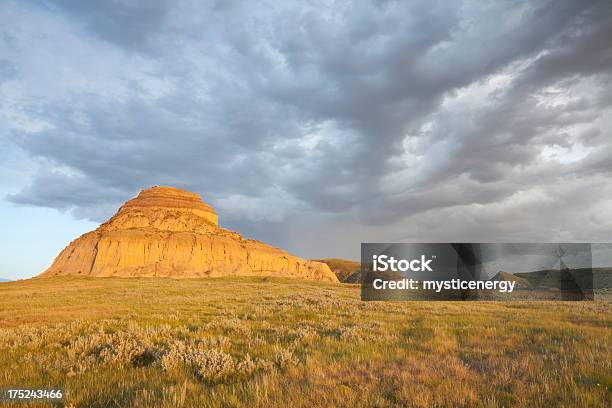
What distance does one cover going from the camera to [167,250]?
104 meters

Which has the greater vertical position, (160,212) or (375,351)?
(160,212)

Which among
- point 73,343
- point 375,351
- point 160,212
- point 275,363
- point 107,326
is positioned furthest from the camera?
point 160,212

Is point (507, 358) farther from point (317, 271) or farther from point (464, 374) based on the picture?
point (317, 271)

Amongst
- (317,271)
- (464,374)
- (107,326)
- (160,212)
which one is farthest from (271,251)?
(464,374)

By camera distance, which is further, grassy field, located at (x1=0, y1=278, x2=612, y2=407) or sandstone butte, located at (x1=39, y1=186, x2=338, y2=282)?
sandstone butte, located at (x1=39, y1=186, x2=338, y2=282)

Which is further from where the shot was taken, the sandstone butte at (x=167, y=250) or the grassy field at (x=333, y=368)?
the sandstone butte at (x=167, y=250)

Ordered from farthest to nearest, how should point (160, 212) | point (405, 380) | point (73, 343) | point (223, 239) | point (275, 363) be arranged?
1. point (160, 212)
2. point (223, 239)
3. point (73, 343)
4. point (275, 363)
5. point (405, 380)

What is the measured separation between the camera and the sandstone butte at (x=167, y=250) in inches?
3829

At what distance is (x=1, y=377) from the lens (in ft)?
20.6

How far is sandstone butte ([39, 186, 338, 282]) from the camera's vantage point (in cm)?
9725

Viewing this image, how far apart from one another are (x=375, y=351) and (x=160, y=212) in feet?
423

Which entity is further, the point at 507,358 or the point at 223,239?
the point at 223,239

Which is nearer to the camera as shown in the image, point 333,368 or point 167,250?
point 333,368

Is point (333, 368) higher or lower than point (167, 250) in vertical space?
lower
